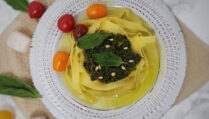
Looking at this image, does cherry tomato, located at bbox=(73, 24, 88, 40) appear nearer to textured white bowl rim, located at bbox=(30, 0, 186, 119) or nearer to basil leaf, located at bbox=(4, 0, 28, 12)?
textured white bowl rim, located at bbox=(30, 0, 186, 119)

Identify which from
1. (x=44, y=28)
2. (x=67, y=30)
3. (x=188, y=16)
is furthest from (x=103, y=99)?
(x=188, y=16)

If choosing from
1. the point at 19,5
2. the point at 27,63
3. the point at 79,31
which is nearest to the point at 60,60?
the point at 79,31

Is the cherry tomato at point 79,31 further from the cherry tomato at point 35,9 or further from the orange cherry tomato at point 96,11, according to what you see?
the cherry tomato at point 35,9

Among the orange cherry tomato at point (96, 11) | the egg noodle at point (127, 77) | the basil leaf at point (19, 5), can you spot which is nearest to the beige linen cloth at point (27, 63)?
the basil leaf at point (19, 5)

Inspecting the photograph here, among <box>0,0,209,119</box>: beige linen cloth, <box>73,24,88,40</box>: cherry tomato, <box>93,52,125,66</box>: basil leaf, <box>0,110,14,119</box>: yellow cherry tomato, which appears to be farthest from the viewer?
<box>0,110,14,119</box>: yellow cherry tomato

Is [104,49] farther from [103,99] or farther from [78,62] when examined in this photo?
[103,99]

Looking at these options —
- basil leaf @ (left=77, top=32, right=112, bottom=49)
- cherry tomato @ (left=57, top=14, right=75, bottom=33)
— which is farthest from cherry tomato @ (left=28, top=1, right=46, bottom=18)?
basil leaf @ (left=77, top=32, right=112, bottom=49)

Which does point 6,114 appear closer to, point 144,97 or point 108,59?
point 108,59
